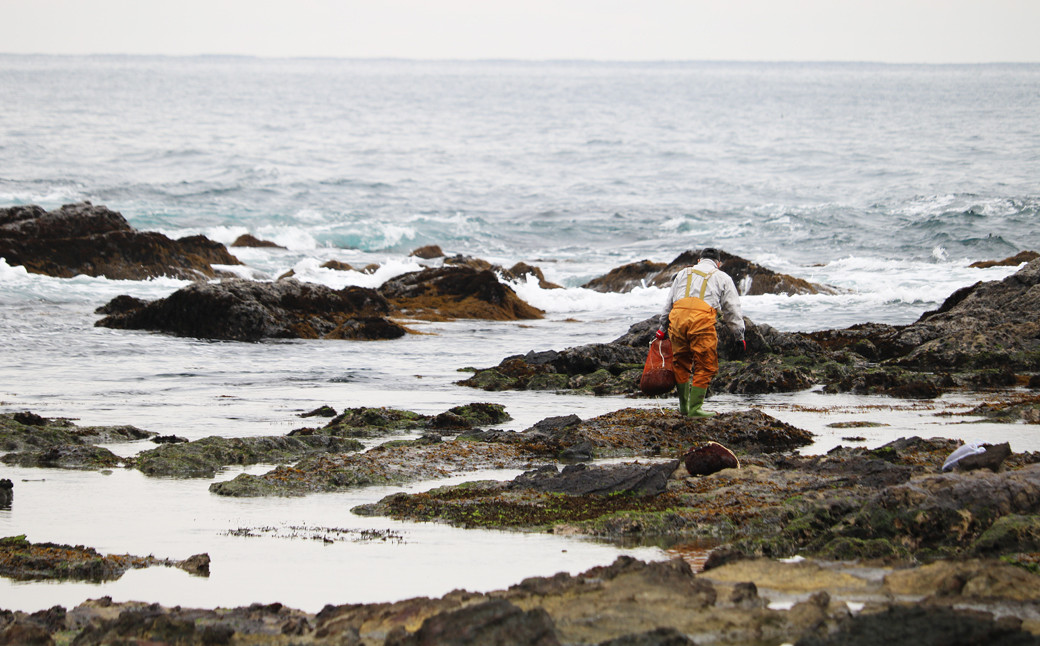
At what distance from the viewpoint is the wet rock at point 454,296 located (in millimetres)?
18344

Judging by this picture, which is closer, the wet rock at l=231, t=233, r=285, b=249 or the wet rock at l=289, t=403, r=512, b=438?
the wet rock at l=289, t=403, r=512, b=438

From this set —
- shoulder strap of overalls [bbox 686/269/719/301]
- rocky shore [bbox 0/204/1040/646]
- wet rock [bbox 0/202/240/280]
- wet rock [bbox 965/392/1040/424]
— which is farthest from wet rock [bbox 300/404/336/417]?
wet rock [bbox 0/202/240/280]

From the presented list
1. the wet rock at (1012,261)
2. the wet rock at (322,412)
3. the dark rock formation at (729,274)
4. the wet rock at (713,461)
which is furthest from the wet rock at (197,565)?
the wet rock at (1012,261)

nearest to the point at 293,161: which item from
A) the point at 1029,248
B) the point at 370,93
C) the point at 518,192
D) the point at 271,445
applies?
the point at 518,192

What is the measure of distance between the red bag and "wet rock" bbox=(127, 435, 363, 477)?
8.51ft

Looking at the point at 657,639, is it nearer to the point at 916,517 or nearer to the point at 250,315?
the point at 916,517

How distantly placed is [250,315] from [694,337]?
844 cm

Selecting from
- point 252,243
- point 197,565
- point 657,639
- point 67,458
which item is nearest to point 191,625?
point 197,565

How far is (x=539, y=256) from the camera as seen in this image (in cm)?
3064

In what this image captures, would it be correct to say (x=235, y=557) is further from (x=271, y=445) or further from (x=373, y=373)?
(x=373, y=373)

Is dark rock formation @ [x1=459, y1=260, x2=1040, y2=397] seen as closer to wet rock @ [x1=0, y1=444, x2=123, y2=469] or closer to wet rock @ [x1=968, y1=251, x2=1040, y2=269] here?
wet rock @ [x1=0, y1=444, x2=123, y2=469]

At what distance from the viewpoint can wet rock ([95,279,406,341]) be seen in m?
15.0

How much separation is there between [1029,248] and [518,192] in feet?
70.7

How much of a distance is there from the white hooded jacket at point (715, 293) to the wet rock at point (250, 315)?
24.9 ft
